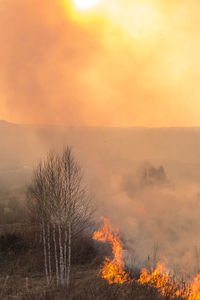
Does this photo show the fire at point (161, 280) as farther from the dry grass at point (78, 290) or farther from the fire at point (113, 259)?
the fire at point (113, 259)

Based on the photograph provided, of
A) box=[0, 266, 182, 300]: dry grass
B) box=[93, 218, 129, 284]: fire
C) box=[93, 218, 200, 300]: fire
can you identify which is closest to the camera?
box=[0, 266, 182, 300]: dry grass

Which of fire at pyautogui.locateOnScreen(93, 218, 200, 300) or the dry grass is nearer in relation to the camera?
the dry grass

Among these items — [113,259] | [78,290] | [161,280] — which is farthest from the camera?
[113,259]

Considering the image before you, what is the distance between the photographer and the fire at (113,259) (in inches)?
721

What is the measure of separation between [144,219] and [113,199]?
960 centimetres

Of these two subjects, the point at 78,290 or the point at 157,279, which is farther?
the point at 157,279

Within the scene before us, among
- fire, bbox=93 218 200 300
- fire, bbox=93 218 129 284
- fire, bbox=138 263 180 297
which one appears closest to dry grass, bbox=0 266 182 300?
fire, bbox=138 263 180 297

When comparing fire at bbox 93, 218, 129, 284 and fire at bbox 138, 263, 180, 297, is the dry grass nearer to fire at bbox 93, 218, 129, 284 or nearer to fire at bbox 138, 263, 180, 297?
fire at bbox 138, 263, 180, 297

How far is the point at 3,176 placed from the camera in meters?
84.2

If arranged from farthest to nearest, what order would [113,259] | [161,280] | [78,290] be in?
1. [113,259]
2. [161,280]
3. [78,290]

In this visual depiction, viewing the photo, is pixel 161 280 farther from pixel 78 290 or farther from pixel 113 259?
pixel 113 259

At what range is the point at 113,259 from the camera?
23.3m

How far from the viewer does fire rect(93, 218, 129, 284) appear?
1831 centimetres

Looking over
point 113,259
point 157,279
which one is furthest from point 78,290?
point 113,259
